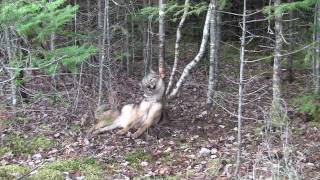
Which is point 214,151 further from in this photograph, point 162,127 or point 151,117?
point 151,117

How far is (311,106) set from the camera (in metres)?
10.5

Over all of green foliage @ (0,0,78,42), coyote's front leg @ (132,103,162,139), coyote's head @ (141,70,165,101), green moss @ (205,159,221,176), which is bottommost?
green moss @ (205,159,221,176)

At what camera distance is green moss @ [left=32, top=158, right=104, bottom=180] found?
8.07 metres

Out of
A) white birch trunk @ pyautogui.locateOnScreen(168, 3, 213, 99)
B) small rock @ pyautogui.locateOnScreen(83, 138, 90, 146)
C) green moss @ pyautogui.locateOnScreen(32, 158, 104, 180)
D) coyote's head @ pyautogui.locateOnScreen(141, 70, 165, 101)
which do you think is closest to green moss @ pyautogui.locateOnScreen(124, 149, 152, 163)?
green moss @ pyautogui.locateOnScreen(32, 158, 104, 180)

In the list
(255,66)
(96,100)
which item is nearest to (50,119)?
(96,100)

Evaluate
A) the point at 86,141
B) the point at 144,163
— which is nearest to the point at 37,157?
the point at 86,141

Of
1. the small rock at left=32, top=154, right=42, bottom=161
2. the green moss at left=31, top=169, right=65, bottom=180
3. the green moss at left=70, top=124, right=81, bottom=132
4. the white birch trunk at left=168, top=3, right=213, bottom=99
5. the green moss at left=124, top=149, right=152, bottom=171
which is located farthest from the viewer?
the white birch trunk at left=168, top=3, right=213, bottom=99

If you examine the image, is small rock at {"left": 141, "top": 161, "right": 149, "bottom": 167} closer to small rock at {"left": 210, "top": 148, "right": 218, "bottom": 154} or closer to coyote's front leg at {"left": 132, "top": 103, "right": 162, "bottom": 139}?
small rock at {"left": 210, "top": 148, "right": 218, "bottom": 154}

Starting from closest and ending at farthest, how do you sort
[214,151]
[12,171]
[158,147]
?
[12,171]
[214,151]
[158,147]

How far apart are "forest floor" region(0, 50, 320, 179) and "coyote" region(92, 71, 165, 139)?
228 mm

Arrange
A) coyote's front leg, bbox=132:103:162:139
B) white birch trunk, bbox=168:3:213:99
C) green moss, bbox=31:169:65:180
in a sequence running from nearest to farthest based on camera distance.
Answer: green moss, bbox=31:169:65:180 < coyote's front leg, bbox=132:103:162:139 < white birch trunk, bbox=168:3:213:99

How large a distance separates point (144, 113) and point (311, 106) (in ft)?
12.3

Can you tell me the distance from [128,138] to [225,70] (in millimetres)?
10966

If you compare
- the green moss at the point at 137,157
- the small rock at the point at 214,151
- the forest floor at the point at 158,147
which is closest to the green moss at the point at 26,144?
the forest floor at the point at 158,147
